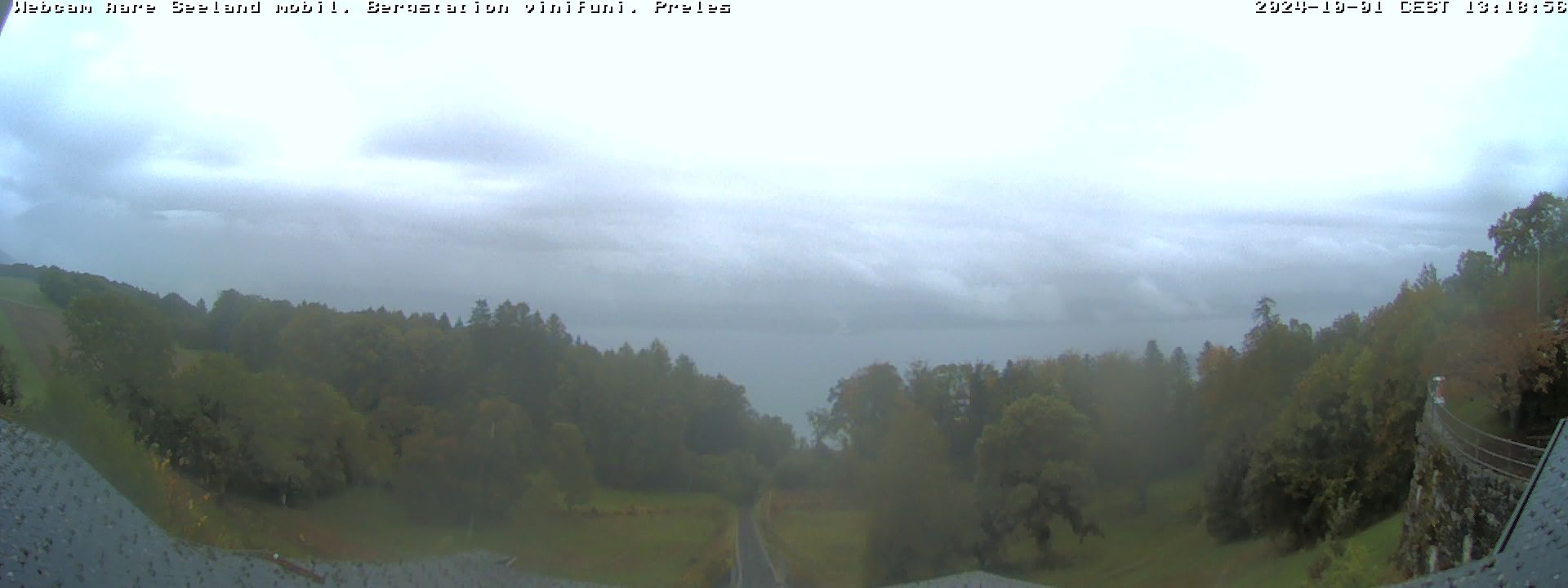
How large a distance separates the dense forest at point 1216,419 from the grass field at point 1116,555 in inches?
15.1

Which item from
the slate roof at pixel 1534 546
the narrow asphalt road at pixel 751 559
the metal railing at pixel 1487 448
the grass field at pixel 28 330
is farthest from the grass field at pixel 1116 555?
the grass field at pixel 28 330

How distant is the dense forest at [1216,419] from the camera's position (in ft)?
56.8

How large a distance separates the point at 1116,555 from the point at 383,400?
42.5 ft

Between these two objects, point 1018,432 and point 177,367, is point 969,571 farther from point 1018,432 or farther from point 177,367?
point 177,367

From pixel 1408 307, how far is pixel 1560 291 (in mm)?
4471

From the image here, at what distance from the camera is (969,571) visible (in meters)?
17.5

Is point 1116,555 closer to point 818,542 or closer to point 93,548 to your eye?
point 818,542

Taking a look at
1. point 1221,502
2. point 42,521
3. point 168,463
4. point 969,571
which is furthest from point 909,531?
point 42,521

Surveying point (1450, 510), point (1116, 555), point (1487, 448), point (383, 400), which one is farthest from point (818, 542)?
point (1487, 448)

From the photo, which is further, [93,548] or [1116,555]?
[1116,555]

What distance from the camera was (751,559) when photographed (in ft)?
55.4

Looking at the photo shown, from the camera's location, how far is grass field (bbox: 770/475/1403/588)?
17375 millimetres

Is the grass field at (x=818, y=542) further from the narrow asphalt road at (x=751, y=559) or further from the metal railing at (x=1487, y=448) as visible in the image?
the metal railing at (x=1487, y=448)

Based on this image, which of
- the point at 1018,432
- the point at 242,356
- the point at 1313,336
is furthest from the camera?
the point at 1313,336
